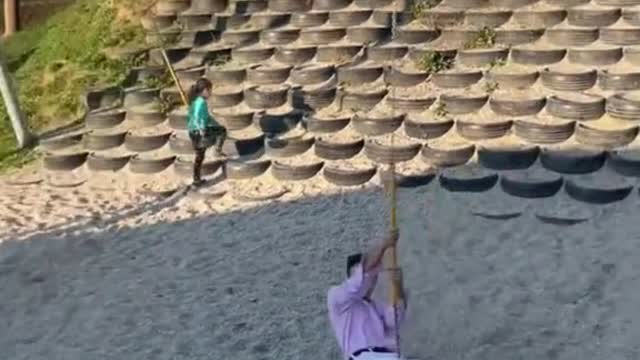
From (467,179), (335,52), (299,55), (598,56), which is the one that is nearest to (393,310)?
(467,179)

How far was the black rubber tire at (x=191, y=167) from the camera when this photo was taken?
10.1 meters

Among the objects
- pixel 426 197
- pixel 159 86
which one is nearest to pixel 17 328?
pixel 426 197

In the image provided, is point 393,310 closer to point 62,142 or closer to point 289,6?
point 62,142

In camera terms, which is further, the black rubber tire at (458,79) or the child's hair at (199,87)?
the child's hair at (199,87)

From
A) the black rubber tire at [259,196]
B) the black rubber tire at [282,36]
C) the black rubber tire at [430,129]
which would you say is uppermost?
the black rubber tire at [282,36]

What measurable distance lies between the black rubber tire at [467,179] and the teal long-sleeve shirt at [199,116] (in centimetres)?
232

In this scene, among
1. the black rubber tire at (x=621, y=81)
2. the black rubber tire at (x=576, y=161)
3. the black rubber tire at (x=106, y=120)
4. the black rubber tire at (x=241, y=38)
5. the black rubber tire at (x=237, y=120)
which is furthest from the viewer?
the black rubber tire at (x=241, y=38)

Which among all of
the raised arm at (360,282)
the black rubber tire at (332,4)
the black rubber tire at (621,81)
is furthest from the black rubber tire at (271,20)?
the raised arm at (360,282)

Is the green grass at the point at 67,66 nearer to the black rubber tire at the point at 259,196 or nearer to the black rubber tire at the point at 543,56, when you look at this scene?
the black rubber tire at the point at 259,196

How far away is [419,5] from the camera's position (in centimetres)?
1116

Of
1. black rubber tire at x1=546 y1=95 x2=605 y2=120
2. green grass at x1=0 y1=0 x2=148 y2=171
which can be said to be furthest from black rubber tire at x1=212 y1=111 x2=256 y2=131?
black rubber tire at x1=546 y1=95 x2=605 y2=120

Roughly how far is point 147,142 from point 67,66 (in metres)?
2.66

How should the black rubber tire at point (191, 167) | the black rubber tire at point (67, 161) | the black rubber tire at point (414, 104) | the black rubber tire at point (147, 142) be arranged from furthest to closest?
the black rubber tire at point (67, 161) < the black rubber tire at point (147, 142) < the black rubber tire at point (191, 167) < the black rubber tire at point (414, 104)

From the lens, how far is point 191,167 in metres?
10.2
